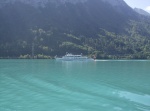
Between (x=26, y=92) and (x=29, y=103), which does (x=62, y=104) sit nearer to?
(x=29, y=103)

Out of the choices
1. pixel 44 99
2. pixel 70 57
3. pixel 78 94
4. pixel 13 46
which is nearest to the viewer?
pixel 44 99

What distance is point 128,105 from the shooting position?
87.1 ft

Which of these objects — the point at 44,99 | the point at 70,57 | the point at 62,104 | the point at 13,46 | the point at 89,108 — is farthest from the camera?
the point at 13,46

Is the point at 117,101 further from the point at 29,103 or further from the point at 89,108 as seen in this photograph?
the point at 29,103

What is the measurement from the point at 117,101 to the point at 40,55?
170 m

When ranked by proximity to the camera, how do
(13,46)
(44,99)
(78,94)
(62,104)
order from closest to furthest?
(62,104) → (44,99) → (78,94) → (13,46)

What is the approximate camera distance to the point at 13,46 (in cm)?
19450

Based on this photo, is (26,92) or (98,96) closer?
(98,96)

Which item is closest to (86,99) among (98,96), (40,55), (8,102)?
(98,96)

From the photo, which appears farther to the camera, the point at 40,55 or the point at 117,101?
the point at 40,55

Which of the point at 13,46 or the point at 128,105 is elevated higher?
the point at 13,46

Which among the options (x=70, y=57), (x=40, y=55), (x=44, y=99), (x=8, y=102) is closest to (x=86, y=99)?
(x=44, y=99)

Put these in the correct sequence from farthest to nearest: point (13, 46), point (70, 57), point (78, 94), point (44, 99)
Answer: point (13, 46), point (70, 57), point (78, 94), point (44, 99)

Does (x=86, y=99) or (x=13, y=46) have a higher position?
(x=13, y=46)
